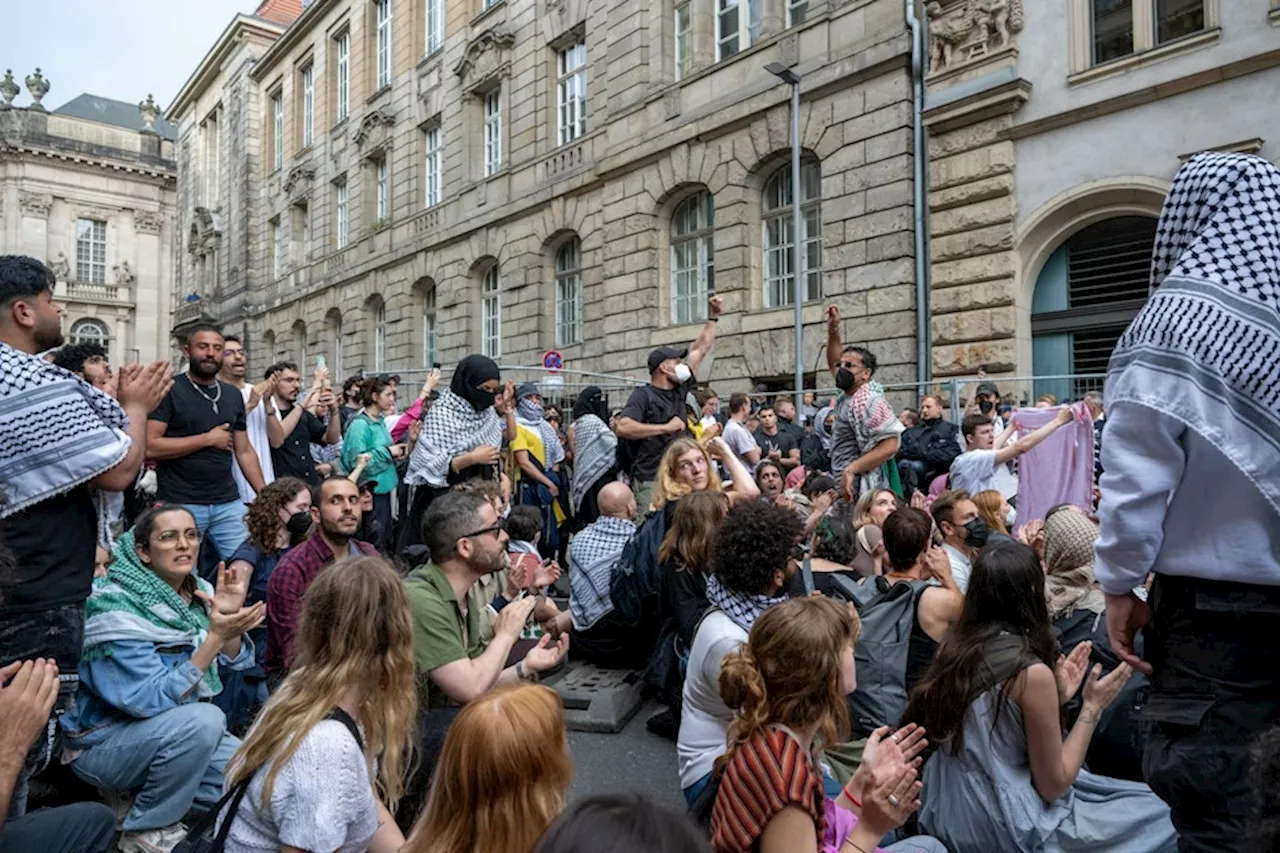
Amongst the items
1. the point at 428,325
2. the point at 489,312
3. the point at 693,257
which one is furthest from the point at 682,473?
the point at 428,325

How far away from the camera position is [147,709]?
3.35 metres

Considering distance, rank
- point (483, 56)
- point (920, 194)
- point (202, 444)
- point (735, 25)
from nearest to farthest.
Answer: point (202, 444) < point (920, 194) < point (735, 25) < point (483, 56)

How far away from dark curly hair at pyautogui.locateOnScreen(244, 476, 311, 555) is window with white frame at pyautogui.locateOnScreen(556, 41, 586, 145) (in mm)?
15991

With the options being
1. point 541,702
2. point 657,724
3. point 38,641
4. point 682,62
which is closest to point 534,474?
point 657,724

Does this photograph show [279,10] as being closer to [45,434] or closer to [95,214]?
[95,214]

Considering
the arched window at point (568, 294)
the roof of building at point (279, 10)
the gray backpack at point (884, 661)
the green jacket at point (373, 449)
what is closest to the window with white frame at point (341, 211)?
the arched window at point (568, 294)

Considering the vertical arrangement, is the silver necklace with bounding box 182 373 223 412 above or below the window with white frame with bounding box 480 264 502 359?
below

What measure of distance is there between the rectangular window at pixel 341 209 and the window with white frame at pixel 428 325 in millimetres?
6098

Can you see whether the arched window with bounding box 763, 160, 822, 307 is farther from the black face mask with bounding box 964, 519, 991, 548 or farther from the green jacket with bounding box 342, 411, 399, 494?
the black face mask with bounding box 964, 519, 991, 548

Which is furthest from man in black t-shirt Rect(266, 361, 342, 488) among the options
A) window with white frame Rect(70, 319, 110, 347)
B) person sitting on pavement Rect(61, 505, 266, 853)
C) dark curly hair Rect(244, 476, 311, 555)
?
window with white frame Rect(70, 319, 110, 347)

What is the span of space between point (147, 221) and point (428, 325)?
39.1 m

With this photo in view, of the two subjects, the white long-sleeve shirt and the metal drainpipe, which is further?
the metal drainpipe

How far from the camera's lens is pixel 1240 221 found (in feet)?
7.17

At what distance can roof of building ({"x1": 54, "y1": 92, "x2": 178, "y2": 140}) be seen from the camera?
60625 mm
